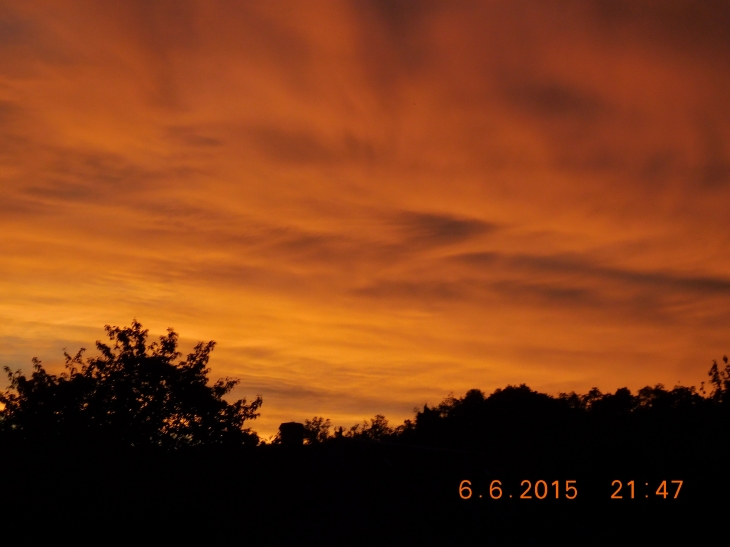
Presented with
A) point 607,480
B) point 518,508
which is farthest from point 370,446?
point 607,480

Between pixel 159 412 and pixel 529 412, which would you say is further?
pixel 529 412

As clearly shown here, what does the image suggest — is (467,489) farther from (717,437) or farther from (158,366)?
(158,366)

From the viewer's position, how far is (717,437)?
2877 cm

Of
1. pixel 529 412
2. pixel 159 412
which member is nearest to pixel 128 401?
pixel 159 412

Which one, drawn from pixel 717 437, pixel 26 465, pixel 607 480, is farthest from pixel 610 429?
pixel 26 465

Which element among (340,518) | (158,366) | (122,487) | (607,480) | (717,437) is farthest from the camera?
(158,366)

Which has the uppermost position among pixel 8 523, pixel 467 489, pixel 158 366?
pixel 158 366

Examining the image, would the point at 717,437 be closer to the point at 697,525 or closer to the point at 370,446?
the point at 697,525

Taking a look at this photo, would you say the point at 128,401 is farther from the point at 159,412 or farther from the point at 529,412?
the point at 529,412

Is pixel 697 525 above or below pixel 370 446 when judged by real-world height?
below

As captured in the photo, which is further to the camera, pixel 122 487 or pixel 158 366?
pixel 158 366

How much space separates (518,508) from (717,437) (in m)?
13.3

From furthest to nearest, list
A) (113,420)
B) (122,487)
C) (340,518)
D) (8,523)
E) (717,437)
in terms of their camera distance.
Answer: (113,420) → (717,437) → (122,487) → (8,523) → (340,518)

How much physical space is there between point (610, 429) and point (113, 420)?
2386cm
